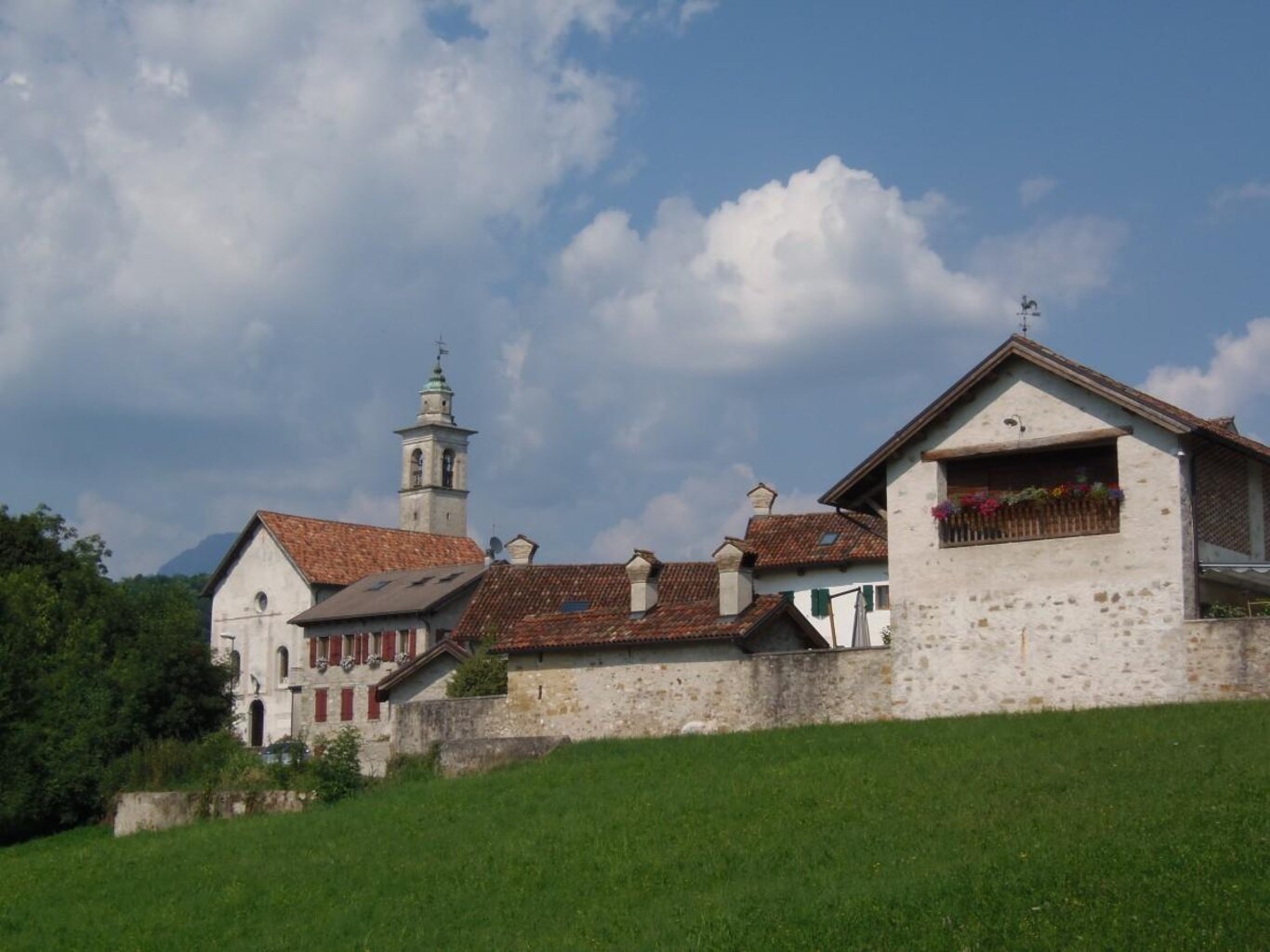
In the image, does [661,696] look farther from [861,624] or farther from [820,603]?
[820,603]

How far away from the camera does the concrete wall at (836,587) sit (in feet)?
160

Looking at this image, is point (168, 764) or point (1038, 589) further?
point (168, 764)

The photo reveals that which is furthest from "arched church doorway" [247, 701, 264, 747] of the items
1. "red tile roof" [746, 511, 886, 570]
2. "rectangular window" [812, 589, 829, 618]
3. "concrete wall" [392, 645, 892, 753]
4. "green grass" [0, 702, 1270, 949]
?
"green grass" [0, 702, 1270, 949]

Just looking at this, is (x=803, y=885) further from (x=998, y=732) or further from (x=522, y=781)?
(x=522, y=781)

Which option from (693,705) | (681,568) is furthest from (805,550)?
(693,705)

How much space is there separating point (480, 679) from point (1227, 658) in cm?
2111

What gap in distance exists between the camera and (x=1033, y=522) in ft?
105

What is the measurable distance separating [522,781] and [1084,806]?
43.6 ft

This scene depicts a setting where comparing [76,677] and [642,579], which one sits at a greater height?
[642,579]

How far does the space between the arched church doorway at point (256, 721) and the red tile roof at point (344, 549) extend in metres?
6.54

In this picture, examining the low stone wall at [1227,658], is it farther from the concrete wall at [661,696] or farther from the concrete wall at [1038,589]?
the concrete wall at [661,696]

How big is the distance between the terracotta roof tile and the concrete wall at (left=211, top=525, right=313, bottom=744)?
742 mm

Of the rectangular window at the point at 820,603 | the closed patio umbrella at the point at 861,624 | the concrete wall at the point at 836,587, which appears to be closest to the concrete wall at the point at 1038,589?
the closed patio umbrella at the point at 861,624

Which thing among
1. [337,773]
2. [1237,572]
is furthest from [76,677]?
[1237,572]
